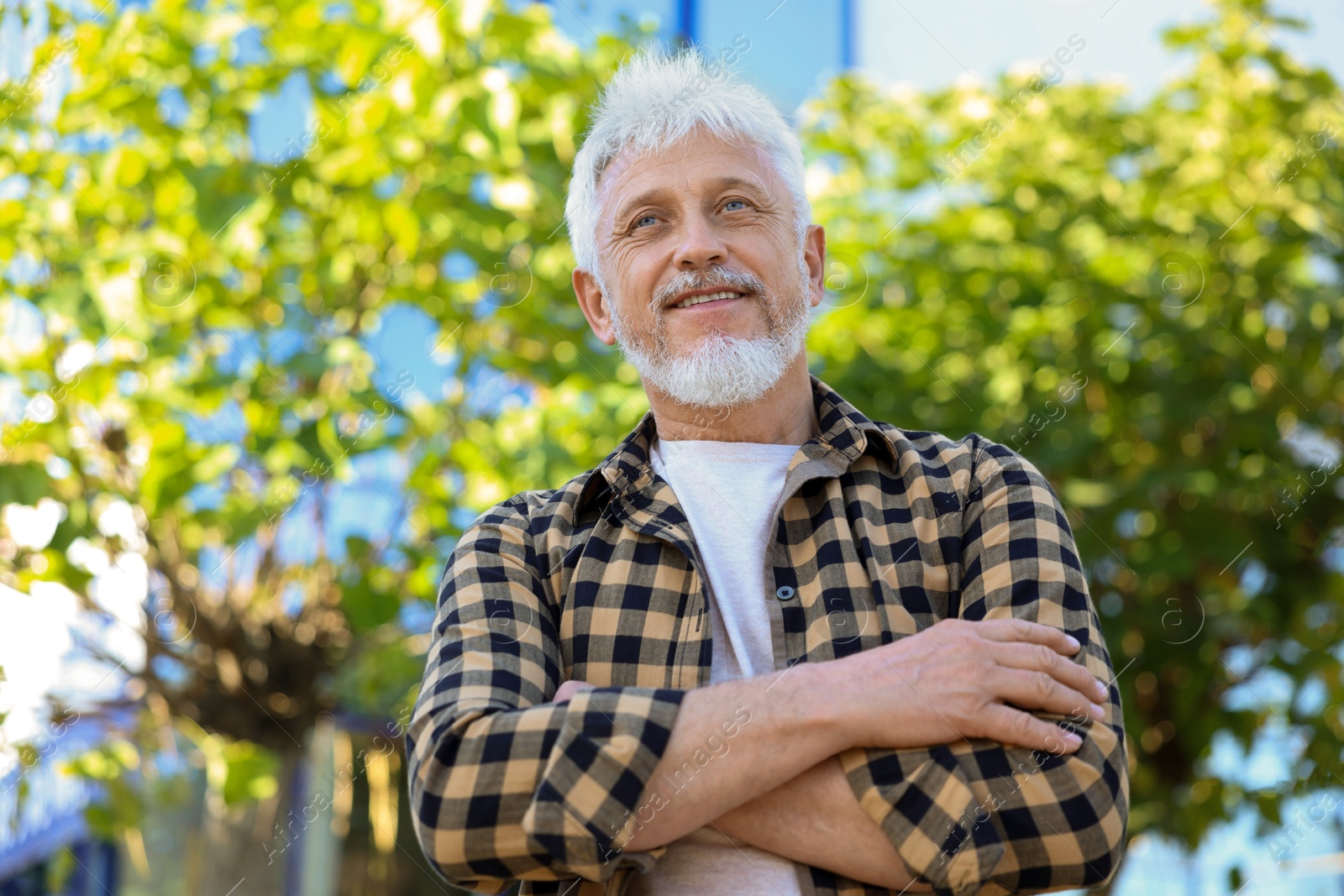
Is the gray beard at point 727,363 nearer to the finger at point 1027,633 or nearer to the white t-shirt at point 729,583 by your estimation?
the white t-shirt at point 729,583

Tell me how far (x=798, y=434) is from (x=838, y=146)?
275cm

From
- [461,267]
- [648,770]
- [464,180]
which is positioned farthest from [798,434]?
[461,267]

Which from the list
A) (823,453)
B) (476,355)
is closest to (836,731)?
(823,453)

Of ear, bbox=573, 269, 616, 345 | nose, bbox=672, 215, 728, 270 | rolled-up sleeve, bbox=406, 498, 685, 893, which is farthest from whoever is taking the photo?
ear, bbox=573, 269, 616, 345

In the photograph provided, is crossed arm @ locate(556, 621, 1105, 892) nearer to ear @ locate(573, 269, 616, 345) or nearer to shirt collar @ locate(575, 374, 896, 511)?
shirt collar @ locate(575, 374, 896, 511)

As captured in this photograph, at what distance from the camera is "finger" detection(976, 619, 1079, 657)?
1215 mm

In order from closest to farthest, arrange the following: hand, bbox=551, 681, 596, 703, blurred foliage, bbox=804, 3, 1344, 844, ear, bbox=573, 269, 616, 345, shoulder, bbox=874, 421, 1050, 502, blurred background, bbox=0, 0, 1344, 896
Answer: hand, bbox=551, 681, 596, 703, shoulder, bbox=874, 421, 1050, 502, ear, bbox=573, 269, 616, 345, blurred background, bbox=0, 0, 1344, 896, blurred foliage, bbox=804, 3, 1344, 844

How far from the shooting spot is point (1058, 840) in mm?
1149

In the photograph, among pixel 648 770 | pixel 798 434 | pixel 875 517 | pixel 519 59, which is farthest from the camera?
pixel 519 59

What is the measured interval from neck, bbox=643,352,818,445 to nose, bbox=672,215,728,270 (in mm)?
169

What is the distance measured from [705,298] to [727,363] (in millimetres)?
101

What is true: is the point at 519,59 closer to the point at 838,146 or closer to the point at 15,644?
the point at 838,146

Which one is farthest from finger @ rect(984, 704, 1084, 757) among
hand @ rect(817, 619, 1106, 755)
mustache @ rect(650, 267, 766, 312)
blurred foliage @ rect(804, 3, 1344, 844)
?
blurred foliage @ rect(804, 3, 1344, 844)

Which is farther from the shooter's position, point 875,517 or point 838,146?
point 838,146
